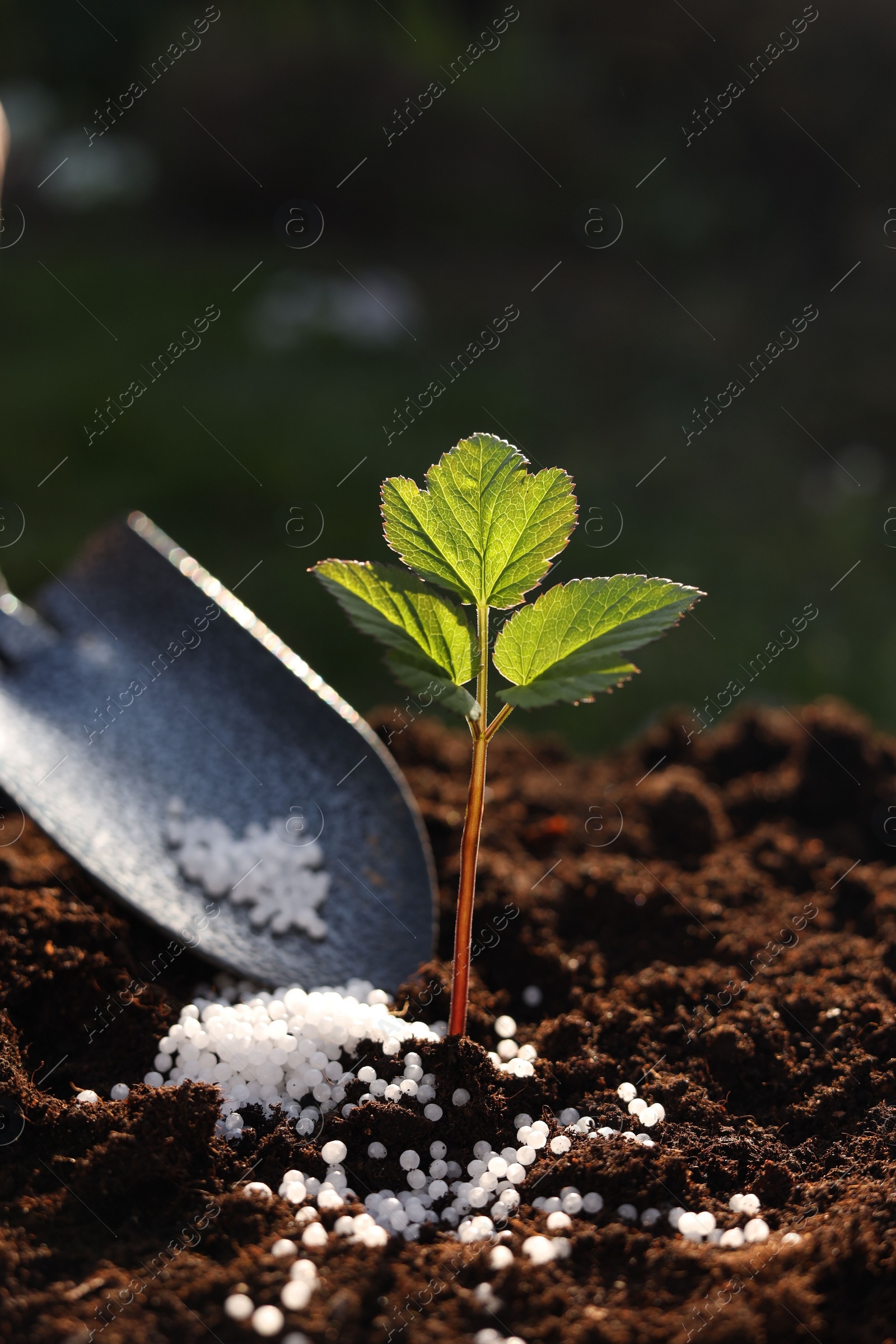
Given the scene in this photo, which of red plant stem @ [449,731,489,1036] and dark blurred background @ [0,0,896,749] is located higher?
dark blurred background @ [0,0,896,749]

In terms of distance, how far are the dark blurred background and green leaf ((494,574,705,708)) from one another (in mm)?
1562

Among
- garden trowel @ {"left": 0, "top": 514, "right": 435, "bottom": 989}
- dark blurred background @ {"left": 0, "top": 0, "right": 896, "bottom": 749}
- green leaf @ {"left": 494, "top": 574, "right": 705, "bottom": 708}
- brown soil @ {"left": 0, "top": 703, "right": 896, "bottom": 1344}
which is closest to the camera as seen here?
brown soil @ {"left": 0, "top": 703, "right": 896, "bottom": 1344}

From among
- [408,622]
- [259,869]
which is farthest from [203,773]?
[408,622]

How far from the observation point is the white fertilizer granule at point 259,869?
61.6 inches

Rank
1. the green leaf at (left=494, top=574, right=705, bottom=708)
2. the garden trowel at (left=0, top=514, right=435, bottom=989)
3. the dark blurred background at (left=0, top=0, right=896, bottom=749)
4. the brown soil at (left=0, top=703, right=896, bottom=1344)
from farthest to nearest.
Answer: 1. the dark blurred background at (left=0, top=0, right=896, bottom=749)
2. the garden trowel at (left=0, top=514, right=435, bottom=989)
3. the green leaf at (left=494, top=574, right=705, bottom=708)
4. the brown soil at (left=0, top=703, right=896, bottom=1344)

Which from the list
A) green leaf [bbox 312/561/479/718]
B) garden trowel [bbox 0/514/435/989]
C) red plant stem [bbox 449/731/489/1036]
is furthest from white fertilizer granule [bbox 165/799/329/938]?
green leaf [bbox 312/561/479/718]

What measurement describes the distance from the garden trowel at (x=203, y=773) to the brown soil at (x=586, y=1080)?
0.29ft

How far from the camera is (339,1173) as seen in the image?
1142 millimetres

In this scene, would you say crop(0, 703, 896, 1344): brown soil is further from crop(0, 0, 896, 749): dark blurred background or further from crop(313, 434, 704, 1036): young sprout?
crop(0, 0, 896, 749): dark blurred background

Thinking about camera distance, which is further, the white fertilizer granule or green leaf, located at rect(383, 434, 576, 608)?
the white fertilizer granule

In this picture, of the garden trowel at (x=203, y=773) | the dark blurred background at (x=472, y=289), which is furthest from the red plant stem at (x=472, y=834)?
the dark blurred background at (x=472, y=289)

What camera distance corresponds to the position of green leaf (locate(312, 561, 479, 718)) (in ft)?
3.95

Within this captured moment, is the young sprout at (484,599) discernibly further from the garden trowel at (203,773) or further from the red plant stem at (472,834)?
the garden trowel at (203,773)

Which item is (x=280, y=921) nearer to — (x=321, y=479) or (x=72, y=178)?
(x=321, y=479)
